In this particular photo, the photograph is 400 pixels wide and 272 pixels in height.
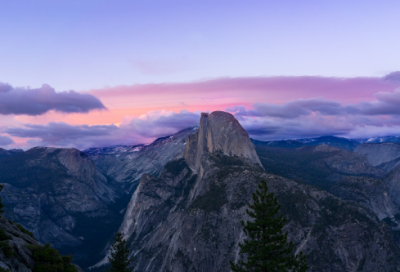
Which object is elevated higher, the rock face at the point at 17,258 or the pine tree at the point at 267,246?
the rock face at the point at 17,258

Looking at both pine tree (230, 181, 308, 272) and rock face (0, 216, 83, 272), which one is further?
pine tree (230, 181, 308, 272)

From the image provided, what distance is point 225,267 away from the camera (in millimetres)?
167250

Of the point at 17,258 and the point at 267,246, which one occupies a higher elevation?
the point at 17,258

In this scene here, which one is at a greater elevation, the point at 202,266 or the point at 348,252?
the point at 348,252

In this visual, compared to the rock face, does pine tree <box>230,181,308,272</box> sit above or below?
below

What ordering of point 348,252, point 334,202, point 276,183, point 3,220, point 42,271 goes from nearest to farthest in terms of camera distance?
point 42,271, point 3,220, point 348,252, point 334,202, point 276,183

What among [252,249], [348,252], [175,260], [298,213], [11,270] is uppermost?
[11,270]

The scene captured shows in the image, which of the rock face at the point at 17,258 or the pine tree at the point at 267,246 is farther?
the pine tree at the point at 267,246

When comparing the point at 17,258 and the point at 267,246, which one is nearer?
the point at 17,258

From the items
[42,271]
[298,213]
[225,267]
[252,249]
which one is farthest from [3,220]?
[298,213]

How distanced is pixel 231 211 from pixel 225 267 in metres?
32.5

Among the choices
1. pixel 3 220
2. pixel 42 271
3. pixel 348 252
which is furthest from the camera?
pixel 348 252

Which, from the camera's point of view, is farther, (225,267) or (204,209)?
(204,209)

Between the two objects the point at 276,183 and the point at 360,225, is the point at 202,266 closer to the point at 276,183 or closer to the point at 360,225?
the point at 276,183
